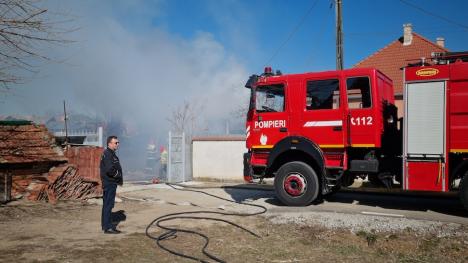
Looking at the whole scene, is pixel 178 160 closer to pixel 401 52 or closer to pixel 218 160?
pixel 218 160

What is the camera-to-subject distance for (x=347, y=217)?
8.34m

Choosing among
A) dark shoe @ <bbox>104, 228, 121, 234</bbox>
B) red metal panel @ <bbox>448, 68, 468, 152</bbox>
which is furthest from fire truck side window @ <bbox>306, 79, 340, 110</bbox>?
dark shoe @ <bbox>104, 228, 121, 234</bbox>

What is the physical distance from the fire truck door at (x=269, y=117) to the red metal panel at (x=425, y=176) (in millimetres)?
2866

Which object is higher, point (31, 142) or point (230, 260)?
point (31, 142)

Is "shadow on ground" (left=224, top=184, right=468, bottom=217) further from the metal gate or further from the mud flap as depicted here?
the metal gate

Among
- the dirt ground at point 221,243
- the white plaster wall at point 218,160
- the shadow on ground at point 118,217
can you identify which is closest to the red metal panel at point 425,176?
the dirt ground at point 221,243

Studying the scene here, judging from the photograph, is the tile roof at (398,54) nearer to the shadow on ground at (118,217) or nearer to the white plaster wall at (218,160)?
the white plaster wall at (218,160)

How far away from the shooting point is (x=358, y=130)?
918cm

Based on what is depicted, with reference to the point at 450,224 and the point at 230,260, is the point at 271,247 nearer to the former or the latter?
the point at 230,260

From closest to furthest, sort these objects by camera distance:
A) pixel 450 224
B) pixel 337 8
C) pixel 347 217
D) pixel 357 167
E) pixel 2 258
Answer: pixel 2 258
pixel 450 224
pixel 347 217
pixel 357 167
pixel 337 8

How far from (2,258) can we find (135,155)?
66.8 metres

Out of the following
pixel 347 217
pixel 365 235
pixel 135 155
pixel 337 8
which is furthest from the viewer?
pixel 135 155

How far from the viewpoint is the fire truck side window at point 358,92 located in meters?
9.20

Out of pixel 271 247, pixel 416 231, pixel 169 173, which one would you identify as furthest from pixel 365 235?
pixel 169 173
